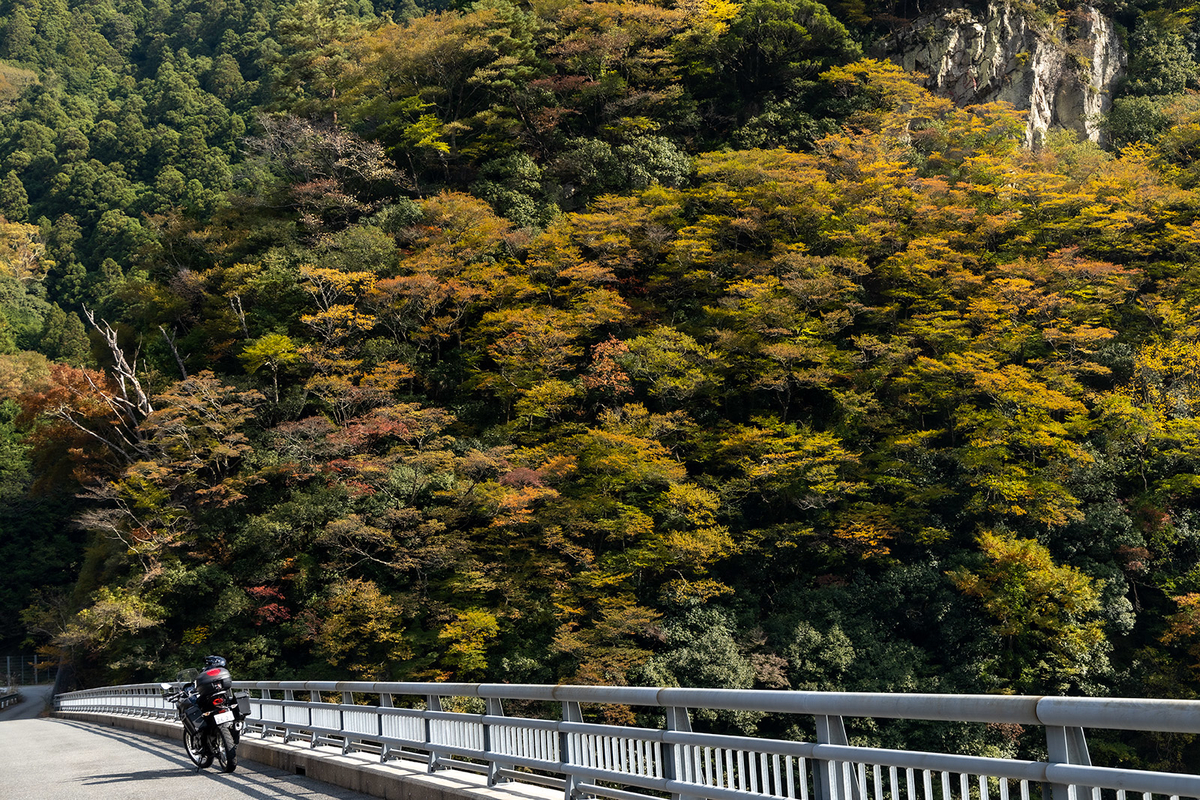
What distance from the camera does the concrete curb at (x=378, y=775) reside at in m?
6.74

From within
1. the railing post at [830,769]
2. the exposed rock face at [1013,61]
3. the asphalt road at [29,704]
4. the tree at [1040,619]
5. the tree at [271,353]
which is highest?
the exposed rock face at [1013,61]

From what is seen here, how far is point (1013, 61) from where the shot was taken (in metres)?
38.7

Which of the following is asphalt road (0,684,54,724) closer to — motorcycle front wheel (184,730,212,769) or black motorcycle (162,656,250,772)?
motorcycle front wheel (184,730,212,769)

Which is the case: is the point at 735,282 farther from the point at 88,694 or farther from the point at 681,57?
the point at 88,694

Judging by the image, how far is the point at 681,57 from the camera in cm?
4038

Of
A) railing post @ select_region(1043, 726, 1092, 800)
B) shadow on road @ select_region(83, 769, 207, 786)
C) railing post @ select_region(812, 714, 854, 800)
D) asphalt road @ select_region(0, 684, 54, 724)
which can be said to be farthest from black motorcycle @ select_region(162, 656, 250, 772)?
asphalt road @ select_region(0, 684, 54, 724)

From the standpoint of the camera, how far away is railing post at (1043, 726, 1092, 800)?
9.93ft

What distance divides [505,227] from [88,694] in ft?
68.5

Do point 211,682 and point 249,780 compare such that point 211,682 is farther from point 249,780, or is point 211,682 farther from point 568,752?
point 568,752

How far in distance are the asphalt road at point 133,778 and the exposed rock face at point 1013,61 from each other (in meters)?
38.5

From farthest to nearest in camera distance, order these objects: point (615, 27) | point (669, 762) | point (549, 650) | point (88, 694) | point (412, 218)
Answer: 1. point (615, 27)
2. point (412, 218)
3. point (88, 694)
4. point (549, 650)
5. point (669, 762)

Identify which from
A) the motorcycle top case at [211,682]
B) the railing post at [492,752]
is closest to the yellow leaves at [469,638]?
the motorcycle top case at [211,682]

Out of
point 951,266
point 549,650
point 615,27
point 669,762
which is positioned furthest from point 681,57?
point 669,762

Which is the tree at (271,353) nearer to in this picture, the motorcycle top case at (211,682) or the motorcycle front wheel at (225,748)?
the motorcycle top case at (211,682)
